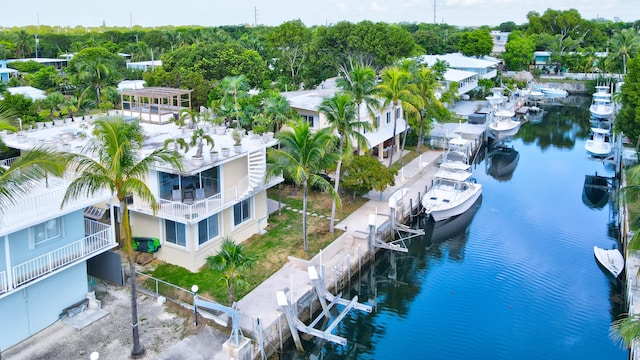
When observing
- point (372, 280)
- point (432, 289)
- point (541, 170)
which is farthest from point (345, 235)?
point (541, 170)

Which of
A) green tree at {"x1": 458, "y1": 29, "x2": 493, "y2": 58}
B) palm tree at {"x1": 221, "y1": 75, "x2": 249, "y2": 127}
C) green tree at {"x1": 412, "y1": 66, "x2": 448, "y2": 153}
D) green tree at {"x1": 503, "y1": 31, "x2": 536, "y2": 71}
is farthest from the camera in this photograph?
green tree at {"x1": 503, "y1": 31, "x2": 536, "y2": 71}

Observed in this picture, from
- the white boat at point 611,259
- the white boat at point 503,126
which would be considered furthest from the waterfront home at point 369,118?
the white boat at point 611,259

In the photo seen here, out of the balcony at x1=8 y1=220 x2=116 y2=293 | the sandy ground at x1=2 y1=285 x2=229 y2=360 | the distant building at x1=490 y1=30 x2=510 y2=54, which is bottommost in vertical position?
the sandy ground at x1=2 y1=285 x2=229 y2=360

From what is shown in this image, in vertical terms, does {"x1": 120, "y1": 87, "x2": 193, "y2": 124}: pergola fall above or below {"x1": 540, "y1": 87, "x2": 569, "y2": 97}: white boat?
above

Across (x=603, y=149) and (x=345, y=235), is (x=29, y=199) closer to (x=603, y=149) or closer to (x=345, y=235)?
(x=345, y=235)

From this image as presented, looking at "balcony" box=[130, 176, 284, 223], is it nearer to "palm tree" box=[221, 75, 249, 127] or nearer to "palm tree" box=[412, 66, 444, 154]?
"palm tree" box=[221, 75, 249, 127]

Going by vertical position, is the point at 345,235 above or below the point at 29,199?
below

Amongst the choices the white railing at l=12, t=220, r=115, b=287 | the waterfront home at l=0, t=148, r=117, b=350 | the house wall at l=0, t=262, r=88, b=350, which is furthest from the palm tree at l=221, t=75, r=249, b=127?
the house wall at l=0, t=262, r=88, b=350

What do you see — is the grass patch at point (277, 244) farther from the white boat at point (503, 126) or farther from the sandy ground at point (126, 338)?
the white boat at point (503, 126)

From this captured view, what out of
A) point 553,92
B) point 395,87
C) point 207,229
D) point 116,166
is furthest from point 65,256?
point 553,92
